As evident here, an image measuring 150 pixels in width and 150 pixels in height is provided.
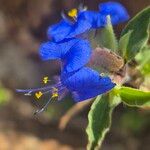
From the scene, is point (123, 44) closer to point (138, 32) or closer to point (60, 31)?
point (138, 32)

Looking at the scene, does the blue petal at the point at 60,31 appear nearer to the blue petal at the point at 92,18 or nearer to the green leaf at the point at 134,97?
the blue petal at the point at 92,18

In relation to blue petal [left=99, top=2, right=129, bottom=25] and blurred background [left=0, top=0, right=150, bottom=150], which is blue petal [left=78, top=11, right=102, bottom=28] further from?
blurred background [left=0, top=0, right=150, bottom=150]

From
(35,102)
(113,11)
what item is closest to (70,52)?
(113,11)

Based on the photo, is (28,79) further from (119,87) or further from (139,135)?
(119,87)

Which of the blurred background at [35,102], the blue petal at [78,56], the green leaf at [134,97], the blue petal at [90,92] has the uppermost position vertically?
the blue petal at [78,56]

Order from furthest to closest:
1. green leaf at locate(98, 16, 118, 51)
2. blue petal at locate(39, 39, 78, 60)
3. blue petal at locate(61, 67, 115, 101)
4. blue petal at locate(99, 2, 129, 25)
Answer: blue petal at locate(99, 2, 129, 25), green leaf at locate(98, 16, 118, 51), blue petal at locate(39, 39, 78, 60), blue petal at locate(61, 67, 115, 101)

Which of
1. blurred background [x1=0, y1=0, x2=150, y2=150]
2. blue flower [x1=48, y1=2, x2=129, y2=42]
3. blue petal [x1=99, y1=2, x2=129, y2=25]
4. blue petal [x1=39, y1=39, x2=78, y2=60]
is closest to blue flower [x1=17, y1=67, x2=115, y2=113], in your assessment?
blue petal [x1=39, y1=39, x2=78, y2=60]

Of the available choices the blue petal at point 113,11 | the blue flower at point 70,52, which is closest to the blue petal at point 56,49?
the blue flower at point 70,52
